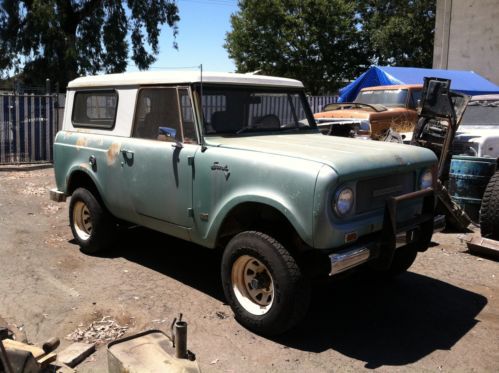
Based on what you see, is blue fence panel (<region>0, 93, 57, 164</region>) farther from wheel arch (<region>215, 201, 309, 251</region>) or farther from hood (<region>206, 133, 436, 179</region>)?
wheel arch (<region>215, 201, 309, 251</region>)

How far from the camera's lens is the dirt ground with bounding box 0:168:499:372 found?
3570 mm

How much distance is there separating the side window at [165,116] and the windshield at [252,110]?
171 mm

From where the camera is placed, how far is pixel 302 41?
105 feet

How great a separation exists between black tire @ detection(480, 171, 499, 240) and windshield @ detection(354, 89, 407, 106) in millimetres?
5345

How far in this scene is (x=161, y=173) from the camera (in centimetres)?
452

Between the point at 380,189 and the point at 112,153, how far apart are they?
8.79 feet

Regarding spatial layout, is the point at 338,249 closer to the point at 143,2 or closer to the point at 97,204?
the point at 97,204

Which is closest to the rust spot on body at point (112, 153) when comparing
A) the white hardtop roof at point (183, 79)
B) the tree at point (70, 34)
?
the white hardtop roof at point (183, 79)

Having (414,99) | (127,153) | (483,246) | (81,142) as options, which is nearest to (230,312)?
(127,153)

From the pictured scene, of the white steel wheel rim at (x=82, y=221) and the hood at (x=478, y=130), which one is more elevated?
the hood at (x=478, y=130)

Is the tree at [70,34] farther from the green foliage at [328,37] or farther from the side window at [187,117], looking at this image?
the side window at [187,117]

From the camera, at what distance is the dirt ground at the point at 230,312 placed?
11.7 feet

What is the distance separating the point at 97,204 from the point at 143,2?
1886 centimetres

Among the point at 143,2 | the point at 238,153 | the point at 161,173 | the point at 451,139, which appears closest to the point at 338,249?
the point at 238,153
